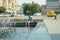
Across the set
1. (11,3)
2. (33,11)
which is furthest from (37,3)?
(11,3)

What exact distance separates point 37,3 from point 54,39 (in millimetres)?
76714

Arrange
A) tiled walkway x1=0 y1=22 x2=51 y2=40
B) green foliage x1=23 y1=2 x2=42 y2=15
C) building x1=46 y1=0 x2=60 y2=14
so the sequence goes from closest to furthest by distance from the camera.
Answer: tiled walkway x1=0 y1=22 x2=51 y2=40 → green foliage x1=23 y1=2 x2=42 y2=15 → building x1=46 y1=0 x2=60 y2=14

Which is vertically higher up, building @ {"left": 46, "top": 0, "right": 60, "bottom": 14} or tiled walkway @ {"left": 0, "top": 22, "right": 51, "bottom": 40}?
tiled walkway @ {"left": 0, "top": 22, "right": 51, "bottom": 40}

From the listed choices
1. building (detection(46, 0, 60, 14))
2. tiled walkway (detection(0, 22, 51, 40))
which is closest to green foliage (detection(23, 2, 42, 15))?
building (detection(46, 0, 60, 14))

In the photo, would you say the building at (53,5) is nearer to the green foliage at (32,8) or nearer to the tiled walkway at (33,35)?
the green foliage at (32,8)

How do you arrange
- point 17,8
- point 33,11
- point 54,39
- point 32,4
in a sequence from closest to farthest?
point 54,39
point 33,11
point 32,4
point 17,8

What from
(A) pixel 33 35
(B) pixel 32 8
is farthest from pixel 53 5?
(A) pixel 33 35

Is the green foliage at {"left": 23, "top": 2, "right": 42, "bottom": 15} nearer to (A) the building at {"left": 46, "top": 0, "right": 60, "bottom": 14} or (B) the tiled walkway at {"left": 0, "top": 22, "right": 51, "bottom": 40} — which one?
(A) the building at {"left": 46, "top": 0, "right": 60, "bottom": 14}

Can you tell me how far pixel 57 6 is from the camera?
9088 centimetres

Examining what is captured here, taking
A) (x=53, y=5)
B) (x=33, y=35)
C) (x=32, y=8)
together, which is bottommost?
(x=53, y=5)

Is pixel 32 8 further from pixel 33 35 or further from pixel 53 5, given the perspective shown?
pixel 33 35

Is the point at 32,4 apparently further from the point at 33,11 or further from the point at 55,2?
the point at 55,2

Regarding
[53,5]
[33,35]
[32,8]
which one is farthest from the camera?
[53,5]

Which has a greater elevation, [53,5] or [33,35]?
[33,35]
